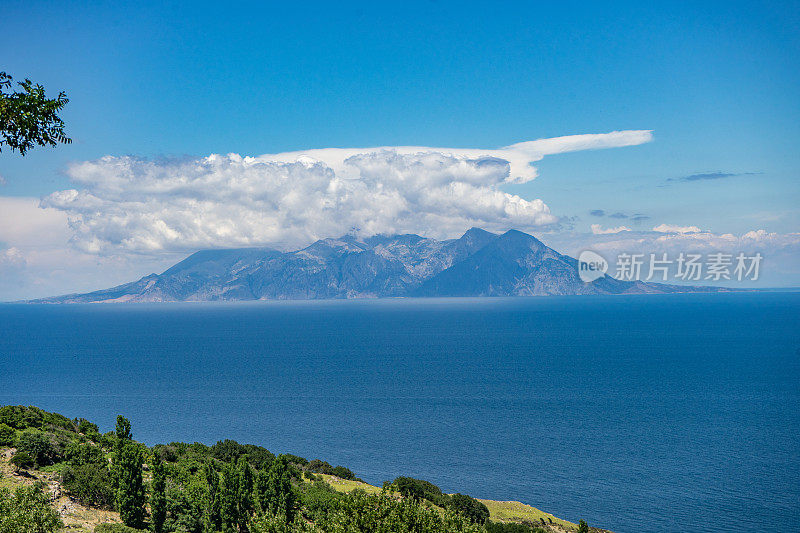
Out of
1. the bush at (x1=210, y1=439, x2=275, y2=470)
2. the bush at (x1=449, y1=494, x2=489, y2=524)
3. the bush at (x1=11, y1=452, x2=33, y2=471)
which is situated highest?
the bush at (x1=11, y1=452, x2=33, y2=471)

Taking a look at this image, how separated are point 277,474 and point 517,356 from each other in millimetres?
152590

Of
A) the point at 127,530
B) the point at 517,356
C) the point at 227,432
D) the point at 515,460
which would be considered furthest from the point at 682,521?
the point at 517,356

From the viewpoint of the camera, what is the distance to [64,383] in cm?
14738

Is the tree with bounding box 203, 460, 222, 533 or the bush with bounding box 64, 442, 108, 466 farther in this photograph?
the bush with bounding box 64, 442, 108, 466

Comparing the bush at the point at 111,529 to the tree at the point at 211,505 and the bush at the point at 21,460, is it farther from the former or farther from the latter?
the bush at the point at 21,460

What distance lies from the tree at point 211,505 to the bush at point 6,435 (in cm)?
1716

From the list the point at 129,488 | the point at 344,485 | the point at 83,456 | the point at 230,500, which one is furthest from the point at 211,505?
the point at 344,485

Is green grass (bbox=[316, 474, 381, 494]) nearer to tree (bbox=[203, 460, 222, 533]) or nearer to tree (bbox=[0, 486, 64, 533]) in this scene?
tree (bbox=[203, 460, 222, 533])

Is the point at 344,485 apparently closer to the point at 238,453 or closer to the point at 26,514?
the point at 238,453

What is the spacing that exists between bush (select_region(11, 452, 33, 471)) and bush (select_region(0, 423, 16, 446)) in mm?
3634

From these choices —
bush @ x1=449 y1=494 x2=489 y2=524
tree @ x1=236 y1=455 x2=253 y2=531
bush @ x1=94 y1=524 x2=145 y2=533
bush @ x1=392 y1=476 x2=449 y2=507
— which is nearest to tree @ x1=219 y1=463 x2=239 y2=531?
tree @ x1=236 y1=455 x2=253 y2=531

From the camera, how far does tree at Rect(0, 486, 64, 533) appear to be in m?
23.6

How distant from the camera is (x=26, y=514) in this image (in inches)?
972

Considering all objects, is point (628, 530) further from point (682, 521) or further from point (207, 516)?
point (207, 516)
